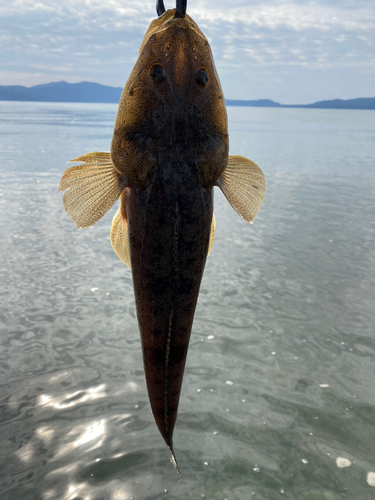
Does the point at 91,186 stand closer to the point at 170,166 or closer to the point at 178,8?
the point at 170,166

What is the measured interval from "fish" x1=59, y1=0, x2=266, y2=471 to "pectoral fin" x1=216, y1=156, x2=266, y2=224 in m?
0.08

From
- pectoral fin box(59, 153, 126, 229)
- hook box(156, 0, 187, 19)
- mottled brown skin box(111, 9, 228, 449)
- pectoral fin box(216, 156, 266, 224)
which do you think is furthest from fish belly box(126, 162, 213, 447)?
hook box(156, 0, 187, 19)

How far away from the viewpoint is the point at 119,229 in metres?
2.43

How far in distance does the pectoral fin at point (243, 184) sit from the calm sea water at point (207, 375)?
294cm

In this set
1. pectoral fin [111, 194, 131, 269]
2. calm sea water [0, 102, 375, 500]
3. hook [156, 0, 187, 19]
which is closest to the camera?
hook [156, 0, 187, 19]

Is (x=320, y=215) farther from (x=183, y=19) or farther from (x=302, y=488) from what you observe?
(x=183, y=19)

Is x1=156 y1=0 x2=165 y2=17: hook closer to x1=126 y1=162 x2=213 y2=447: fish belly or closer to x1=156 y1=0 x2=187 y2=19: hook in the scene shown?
x1=156 y1=0 x2=187 y2=19: hook

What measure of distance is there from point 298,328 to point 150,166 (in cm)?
Result: 537

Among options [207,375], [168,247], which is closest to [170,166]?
[168,247]

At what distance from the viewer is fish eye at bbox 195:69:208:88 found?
220 cm

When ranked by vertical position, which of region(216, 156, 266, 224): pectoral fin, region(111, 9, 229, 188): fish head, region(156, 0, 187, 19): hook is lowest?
region(216, 156, 266, 224): pectoral fin

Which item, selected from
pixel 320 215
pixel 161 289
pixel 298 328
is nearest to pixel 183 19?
pixel 161 289

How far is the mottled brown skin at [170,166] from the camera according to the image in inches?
82.2

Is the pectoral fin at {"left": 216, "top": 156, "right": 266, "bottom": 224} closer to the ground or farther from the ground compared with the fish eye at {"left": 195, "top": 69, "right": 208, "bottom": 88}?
closer to the ground
